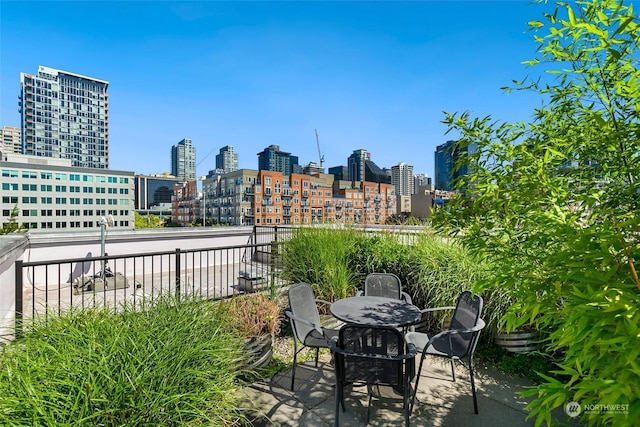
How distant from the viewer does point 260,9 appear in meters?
8.45

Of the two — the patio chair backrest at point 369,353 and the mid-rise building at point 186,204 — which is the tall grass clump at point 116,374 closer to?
the patio chair backrest at point 369,353

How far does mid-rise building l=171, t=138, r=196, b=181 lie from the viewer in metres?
159

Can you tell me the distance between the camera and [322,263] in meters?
5.09

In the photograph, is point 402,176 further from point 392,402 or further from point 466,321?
point 392,402

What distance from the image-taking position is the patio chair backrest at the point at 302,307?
11.0 feet

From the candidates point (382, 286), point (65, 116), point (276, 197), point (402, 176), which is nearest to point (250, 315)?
point (382, 286)

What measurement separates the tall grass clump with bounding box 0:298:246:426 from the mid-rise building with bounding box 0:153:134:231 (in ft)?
277

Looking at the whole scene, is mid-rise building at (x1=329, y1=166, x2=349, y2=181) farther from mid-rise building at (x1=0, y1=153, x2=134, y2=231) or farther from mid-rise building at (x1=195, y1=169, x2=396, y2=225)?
mid-rise building at (x1=0, y1=153, x2=134, y2=231)

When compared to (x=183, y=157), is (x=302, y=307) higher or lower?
lower

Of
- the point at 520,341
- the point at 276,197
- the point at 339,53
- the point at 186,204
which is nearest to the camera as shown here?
the point at 520,341

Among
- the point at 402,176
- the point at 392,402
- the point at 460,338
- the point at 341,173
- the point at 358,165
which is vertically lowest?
the point at 392,402

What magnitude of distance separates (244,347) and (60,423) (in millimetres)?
1535

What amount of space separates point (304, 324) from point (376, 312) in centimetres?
82

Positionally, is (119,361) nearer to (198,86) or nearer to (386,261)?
(386,261)
